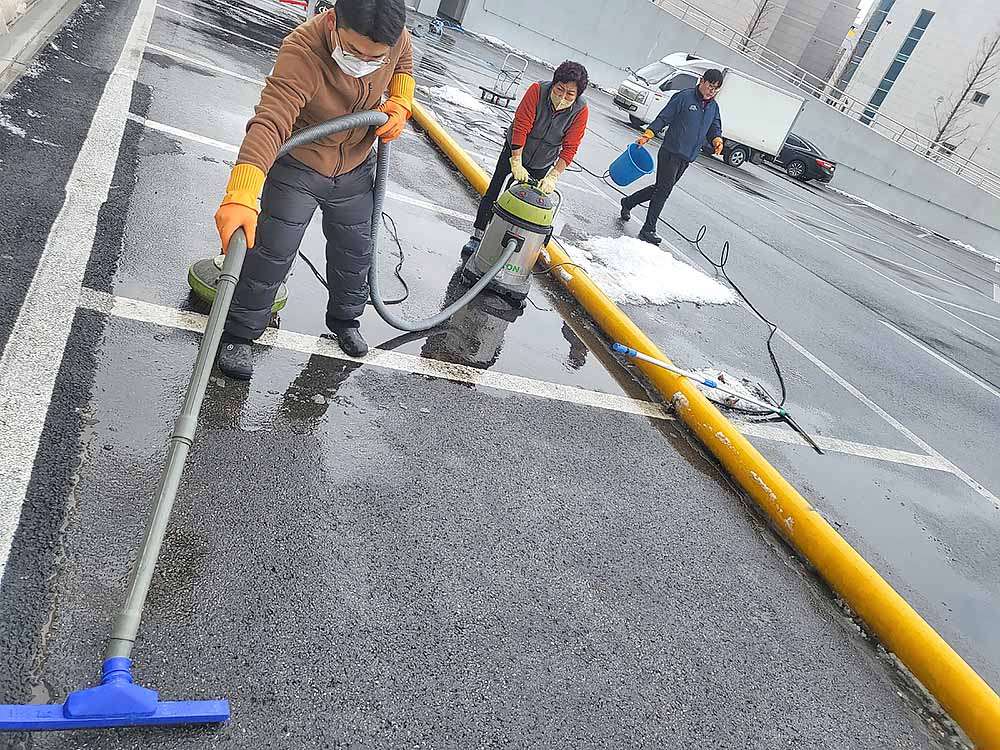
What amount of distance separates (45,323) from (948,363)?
9.47 metres

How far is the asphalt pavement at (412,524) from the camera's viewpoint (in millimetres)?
2107

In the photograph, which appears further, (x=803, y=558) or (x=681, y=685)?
(x=803, y=558)

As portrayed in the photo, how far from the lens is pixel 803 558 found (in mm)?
3645

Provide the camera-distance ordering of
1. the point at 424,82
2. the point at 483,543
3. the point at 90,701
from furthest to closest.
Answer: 1. the point at 424,82
2. the point at 483,543
3. the point at 90,701

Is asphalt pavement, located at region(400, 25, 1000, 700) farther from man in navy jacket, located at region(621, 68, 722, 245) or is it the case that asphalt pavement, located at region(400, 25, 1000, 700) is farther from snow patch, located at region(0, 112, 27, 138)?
snow patch, located at region(0, 112, 27, 138)

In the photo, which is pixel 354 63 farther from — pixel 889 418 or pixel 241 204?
pixel 889 418

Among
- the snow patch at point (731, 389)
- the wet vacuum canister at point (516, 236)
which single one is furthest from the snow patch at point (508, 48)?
the snow patch at point (731, 389)

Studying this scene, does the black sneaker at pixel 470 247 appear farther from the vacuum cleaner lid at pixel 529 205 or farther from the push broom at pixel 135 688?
the push broom at pixel 135 688

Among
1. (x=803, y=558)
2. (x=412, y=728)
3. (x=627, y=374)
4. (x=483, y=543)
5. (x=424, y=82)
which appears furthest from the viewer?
(x=424, y=82)

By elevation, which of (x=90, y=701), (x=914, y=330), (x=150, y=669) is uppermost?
(x=914, y=330)

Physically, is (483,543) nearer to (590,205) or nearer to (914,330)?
(590,205)

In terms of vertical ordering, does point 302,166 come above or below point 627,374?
above

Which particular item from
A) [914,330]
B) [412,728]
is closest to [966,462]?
[914,330]

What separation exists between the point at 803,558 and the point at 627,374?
1.75 metres
